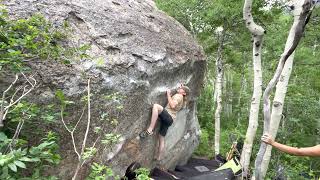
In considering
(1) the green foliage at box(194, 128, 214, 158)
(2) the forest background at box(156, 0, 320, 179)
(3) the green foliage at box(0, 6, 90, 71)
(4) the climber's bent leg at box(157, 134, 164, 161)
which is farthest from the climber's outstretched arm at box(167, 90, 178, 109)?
(1) the green foliage at box(194, 128, 214, 158)

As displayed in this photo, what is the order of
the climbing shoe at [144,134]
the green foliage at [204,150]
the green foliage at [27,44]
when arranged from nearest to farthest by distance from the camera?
the green foliage at [27,44], the climbing shoe at [144,134], the green foliage at [204,150]

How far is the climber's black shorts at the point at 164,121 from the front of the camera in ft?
24.2

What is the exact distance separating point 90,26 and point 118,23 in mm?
810

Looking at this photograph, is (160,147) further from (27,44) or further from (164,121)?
(27,44)

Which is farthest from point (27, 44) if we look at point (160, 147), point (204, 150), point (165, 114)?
point (204, 150)

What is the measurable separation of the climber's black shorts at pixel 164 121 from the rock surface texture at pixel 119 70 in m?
0.22

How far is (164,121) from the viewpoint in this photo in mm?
7477

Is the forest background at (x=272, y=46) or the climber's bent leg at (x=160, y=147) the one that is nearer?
the climber's bent leg at (x=160, y=147)

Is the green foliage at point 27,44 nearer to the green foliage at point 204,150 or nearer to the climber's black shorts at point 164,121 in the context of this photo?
the climber's black shorts at point 164,121

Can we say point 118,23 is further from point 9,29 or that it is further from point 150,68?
point 9,29

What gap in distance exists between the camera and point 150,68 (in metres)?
6.96

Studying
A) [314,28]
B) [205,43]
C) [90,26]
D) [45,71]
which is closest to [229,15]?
[314,28]

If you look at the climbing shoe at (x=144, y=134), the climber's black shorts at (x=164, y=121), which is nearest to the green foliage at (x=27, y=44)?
the climbing shoe at (x=144, y=134)

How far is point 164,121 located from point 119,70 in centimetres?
191
